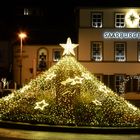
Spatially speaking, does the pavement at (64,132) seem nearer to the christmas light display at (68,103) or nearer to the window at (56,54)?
the christmas light display at (68,103)

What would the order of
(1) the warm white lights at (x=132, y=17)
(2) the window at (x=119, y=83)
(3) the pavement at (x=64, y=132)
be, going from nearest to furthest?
(3) the pavement at (x=64, y=132)
(2) the window at (x=119, y=83)
(1) the warm white lights at (x=132, y=17)

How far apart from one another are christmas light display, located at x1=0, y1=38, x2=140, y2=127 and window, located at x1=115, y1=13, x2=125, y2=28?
28.4m

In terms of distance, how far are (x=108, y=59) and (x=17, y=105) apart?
30222 millimetres

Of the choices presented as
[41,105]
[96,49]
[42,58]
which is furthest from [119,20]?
[41,105]

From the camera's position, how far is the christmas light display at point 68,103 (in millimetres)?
21859

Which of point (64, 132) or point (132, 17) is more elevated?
point (132, 17)

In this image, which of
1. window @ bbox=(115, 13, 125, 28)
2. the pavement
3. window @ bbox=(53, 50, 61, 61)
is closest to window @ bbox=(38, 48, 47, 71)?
window @ bbox=(53, 50, 61, 61)

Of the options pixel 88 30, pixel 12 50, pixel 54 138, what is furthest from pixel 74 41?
pixel 54 138

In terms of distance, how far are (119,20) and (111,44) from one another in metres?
2.49

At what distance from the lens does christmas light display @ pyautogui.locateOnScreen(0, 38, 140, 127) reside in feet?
71.7

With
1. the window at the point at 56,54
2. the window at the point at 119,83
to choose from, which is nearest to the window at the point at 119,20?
the window at the point at 119,83

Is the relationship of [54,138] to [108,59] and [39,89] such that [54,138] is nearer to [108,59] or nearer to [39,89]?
[39,89]

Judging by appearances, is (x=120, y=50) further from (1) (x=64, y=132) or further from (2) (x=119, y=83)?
(1) (x=64, y=132)

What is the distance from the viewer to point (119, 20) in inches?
2071
